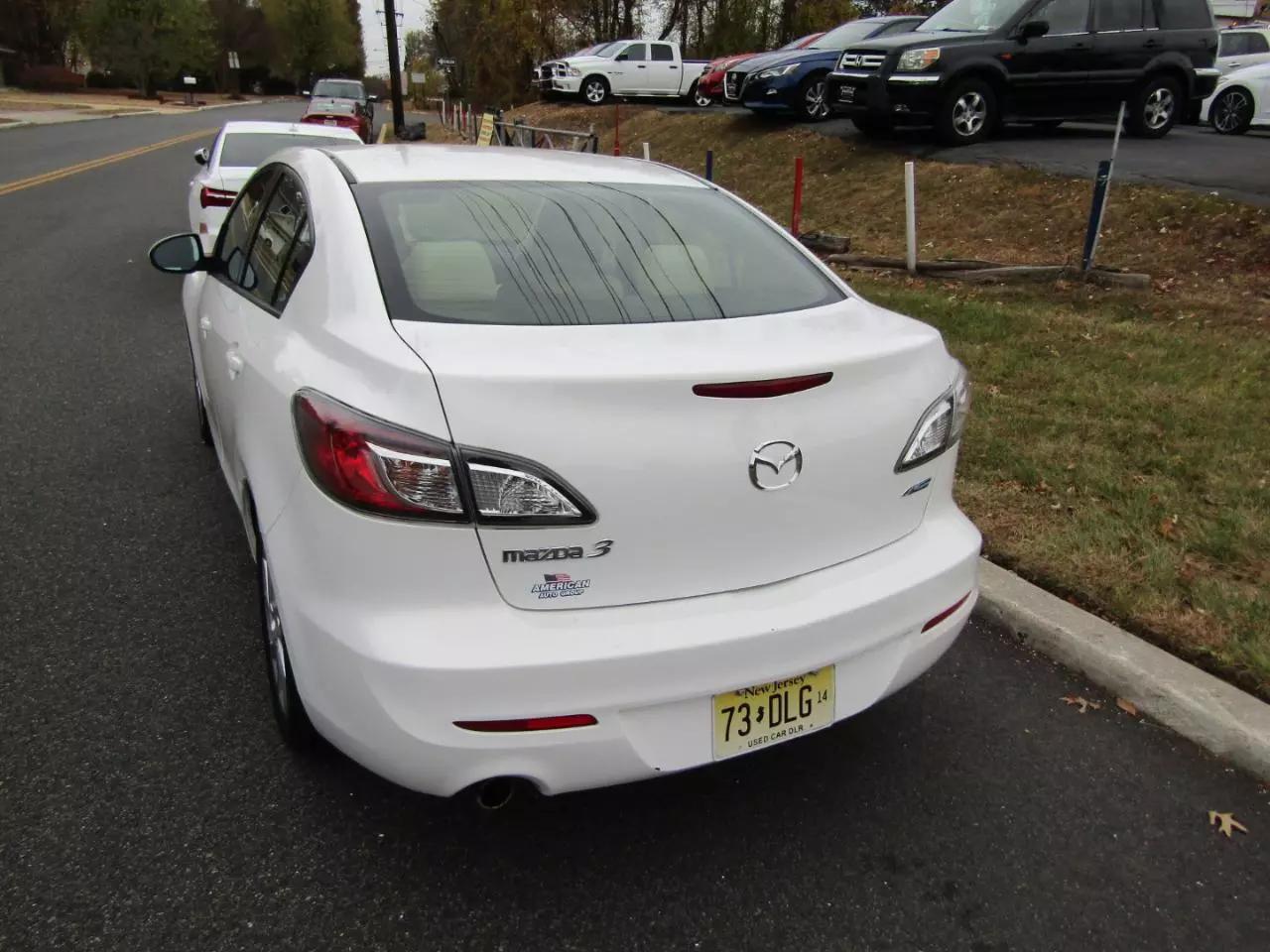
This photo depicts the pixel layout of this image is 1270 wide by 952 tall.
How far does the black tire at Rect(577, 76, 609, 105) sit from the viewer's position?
84.2ft

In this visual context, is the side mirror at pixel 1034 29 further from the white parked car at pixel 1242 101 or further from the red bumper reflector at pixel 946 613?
the red bumper reflector at pixel 946 613

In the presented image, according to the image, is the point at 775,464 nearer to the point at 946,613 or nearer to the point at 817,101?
the point at 946,613

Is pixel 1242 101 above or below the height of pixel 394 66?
below

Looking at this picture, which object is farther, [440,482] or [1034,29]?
[1034,29]

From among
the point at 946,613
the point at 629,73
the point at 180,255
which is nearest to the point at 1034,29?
the point at 180,255

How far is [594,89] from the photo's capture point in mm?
25844

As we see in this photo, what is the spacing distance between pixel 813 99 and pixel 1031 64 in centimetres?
475

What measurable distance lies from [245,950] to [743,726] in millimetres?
1154

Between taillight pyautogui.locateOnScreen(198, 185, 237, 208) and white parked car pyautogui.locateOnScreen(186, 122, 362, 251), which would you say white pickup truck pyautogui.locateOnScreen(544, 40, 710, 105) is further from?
taillight pyautogui.locateOnScreen(198, 185, 237, 208)

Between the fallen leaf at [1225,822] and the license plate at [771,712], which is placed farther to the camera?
the fallen leaf at [1225,822]

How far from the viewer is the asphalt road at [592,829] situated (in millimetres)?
2184

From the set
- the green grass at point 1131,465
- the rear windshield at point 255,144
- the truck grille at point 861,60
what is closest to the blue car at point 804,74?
the truck grille at point 861,60

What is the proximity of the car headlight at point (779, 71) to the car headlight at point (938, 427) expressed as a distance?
572 inches

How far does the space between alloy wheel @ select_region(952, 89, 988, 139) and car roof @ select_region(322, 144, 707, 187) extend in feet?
31.3
